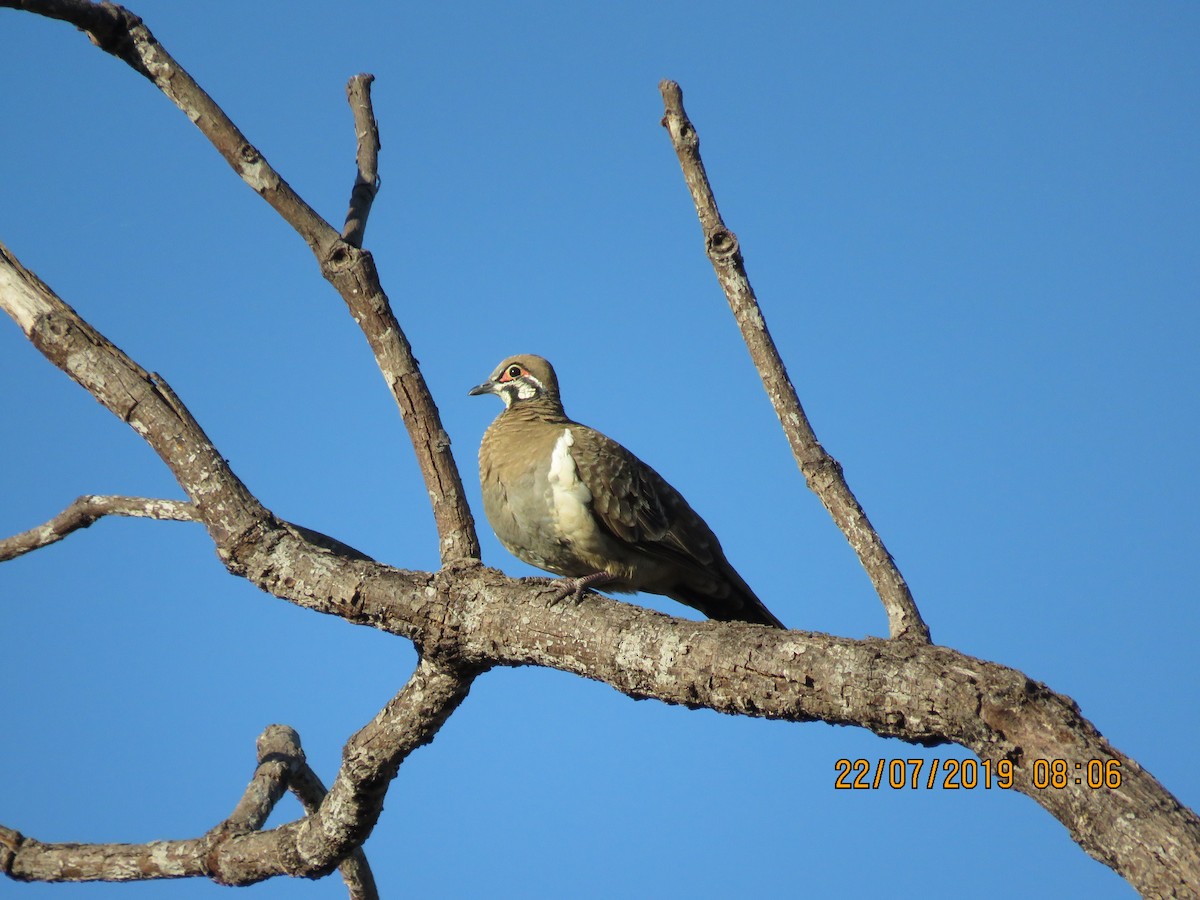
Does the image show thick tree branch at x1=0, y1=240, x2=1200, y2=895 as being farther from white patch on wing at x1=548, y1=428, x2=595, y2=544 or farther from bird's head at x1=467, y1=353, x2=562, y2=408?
bird's head at x1=467, y1=353, x2=562, y2=408

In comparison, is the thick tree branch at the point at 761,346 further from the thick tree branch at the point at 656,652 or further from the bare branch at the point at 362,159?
the bare branch at the point at 362,159

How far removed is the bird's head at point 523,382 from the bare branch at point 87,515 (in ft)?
8.23

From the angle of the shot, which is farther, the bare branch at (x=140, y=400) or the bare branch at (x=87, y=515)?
the bare branch at (x=87, y=515)

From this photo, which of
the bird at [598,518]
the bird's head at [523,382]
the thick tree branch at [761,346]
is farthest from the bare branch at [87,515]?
the bird's head at [523,382]

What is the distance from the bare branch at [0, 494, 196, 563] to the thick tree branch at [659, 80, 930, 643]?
84.7 inches

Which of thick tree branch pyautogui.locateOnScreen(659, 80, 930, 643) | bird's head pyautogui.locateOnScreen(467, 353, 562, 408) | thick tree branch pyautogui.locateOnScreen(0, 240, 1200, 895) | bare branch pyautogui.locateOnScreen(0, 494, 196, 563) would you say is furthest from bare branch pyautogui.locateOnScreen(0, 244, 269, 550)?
bird's head pyautogui.locateOnScreen(467, 353, 562, 408)

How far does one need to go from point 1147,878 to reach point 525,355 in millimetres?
4591

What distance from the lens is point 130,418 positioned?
152 inches

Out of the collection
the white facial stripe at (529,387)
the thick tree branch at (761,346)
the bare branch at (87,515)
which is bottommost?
the bare branch at (87,515)

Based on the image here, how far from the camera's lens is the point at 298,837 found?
400cm

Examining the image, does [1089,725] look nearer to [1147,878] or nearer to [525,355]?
[1147,878]

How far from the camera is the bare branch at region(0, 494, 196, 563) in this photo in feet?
13.1

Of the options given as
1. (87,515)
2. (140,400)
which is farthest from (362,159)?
(87,515)

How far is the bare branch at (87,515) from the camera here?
4004mm
